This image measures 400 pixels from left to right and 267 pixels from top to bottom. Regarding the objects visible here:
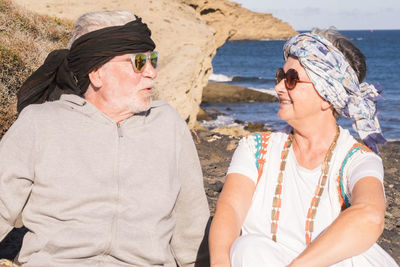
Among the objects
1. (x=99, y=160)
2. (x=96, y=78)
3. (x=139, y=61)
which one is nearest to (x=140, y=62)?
(x=139, y=61)

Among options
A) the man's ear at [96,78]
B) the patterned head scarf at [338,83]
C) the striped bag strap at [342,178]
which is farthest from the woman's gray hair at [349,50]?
the man's ear at [96,78]

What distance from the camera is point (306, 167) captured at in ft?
11.0

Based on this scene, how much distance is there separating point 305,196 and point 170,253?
3.28ft

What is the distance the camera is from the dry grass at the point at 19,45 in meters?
8.72

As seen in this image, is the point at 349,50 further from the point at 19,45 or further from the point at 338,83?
the point at 19,45

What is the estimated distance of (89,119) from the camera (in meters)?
3.27

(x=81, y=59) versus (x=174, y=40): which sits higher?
(x=81, y=59)

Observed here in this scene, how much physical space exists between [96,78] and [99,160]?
0.57 m

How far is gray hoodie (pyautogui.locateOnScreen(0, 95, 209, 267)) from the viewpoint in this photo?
3.09 meters

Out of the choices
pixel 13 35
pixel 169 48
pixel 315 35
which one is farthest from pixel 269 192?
pixel 169 48

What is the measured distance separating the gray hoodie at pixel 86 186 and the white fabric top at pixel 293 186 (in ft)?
1.70

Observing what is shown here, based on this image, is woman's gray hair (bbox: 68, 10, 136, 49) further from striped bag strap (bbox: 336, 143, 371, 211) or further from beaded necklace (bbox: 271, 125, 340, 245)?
striped bag strap (bbox: 336, 143, 371, 211)

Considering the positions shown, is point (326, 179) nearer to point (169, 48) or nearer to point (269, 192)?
point (269, 192)

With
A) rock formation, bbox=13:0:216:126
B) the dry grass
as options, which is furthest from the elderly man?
rock formation, bbox=13:0:216:126
